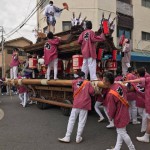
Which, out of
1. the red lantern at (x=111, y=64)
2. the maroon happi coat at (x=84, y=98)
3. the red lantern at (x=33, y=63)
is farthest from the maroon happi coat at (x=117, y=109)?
the red lantern at (x=33, y=63)

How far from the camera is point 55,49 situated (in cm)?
1027

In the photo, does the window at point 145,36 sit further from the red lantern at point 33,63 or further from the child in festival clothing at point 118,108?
the child in festival clothing at point 118,108

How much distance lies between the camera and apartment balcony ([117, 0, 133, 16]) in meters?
21.9

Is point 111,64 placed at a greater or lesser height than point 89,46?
lesser

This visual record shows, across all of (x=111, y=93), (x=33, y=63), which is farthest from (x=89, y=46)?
(x=33, y=63)

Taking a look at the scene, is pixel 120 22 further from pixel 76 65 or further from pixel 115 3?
pixel 76 65

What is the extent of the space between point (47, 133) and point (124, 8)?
670 inches

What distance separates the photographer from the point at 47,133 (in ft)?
25.0

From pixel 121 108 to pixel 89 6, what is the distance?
15.6 m

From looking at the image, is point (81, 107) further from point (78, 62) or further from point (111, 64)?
point (111, 64)

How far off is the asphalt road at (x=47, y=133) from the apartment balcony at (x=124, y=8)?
Result: 13.5 m

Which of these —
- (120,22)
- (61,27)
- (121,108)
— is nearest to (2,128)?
(121,108)

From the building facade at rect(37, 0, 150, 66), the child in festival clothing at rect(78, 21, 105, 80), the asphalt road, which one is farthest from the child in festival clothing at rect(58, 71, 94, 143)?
the building facade at rect(37, 0, 150, 66)

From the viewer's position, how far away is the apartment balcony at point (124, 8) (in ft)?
71.9
